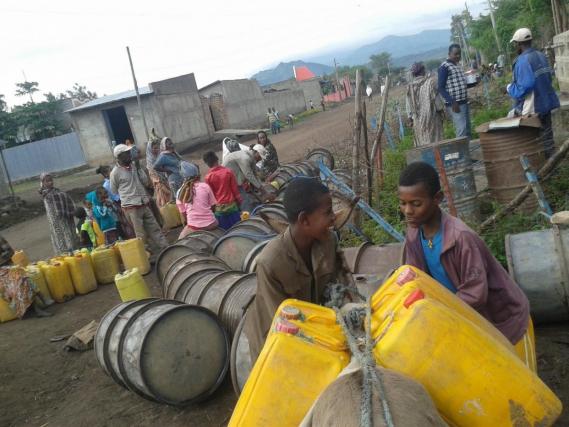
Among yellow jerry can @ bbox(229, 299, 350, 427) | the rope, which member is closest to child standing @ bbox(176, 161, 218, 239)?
the rope

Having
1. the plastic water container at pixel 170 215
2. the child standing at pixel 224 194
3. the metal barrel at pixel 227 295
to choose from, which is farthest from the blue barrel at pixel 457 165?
the plastic water container at pixel 170 215

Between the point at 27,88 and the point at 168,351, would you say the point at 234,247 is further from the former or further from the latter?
the point at 27,88

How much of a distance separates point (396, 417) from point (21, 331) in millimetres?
6784

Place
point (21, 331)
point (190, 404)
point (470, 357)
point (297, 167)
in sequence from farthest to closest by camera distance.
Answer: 1. point (297, 167)
2. point (21, 331)
3. point (190, 404)
4. point (470, 357)

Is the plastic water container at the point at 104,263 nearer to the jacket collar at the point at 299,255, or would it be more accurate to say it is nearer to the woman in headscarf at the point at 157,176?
the woman in headscarf at the point at 157,176

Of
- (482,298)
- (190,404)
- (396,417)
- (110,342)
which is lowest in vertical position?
(190,404)

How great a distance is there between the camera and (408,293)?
5.62 feet

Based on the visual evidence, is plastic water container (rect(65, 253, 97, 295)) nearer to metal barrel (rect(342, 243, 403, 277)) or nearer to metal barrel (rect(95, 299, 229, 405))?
metal barrel (rect(95, 299, 229, 405))

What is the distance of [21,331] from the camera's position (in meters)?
6.88

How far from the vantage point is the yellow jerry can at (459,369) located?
1577 millimetres

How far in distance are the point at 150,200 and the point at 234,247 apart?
284 cm

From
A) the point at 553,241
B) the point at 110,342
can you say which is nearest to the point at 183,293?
the point at 110,342

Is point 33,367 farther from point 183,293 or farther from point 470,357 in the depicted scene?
point 470,357

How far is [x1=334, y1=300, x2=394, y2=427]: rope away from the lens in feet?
4.43
